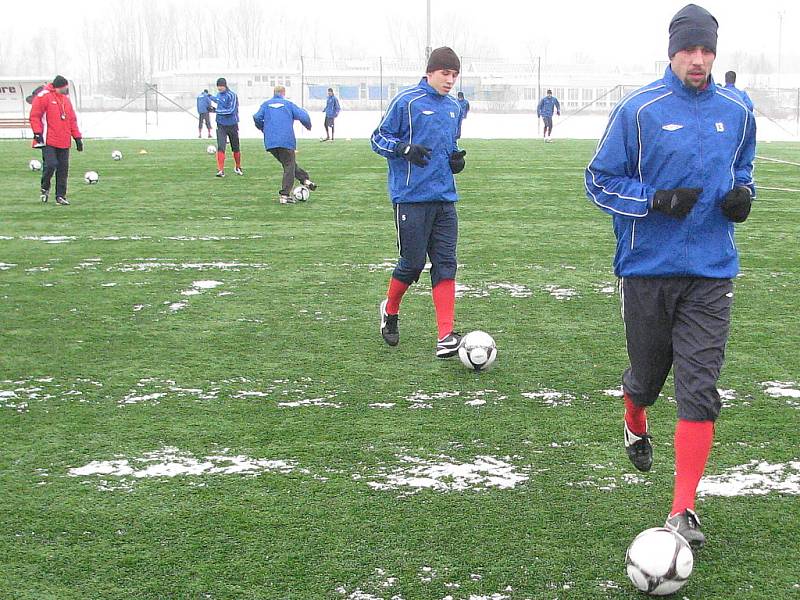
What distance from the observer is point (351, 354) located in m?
7.08

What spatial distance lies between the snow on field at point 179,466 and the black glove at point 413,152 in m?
2.43

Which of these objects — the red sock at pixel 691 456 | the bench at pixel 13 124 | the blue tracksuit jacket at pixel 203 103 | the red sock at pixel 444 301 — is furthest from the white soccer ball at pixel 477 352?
the bench at pixel 13 124

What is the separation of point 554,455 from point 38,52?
154376 mm

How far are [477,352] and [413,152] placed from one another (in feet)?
4.37

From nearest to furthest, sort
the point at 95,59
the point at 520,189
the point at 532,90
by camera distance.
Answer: the point at 520,189, the point at 532,90, the point at 95,59

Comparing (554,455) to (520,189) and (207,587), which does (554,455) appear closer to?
(207,587)

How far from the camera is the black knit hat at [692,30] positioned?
13.0ft

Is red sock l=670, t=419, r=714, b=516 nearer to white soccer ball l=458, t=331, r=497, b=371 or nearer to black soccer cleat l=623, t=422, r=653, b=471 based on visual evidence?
black soccer cleat l=623, t=422, r=653, b=471

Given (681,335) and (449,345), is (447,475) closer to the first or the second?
(681,335)

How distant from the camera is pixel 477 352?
6.55 meters

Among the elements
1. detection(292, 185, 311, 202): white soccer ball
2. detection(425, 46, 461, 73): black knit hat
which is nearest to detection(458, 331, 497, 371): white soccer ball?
detection(425, 46, 461, 73): black knit hat

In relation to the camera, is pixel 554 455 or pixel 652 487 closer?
pixel 652 487

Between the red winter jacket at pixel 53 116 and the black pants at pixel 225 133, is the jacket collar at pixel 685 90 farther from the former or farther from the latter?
the black pants at pixel 225 133

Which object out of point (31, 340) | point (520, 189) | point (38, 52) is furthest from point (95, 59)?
point (31, 340)
